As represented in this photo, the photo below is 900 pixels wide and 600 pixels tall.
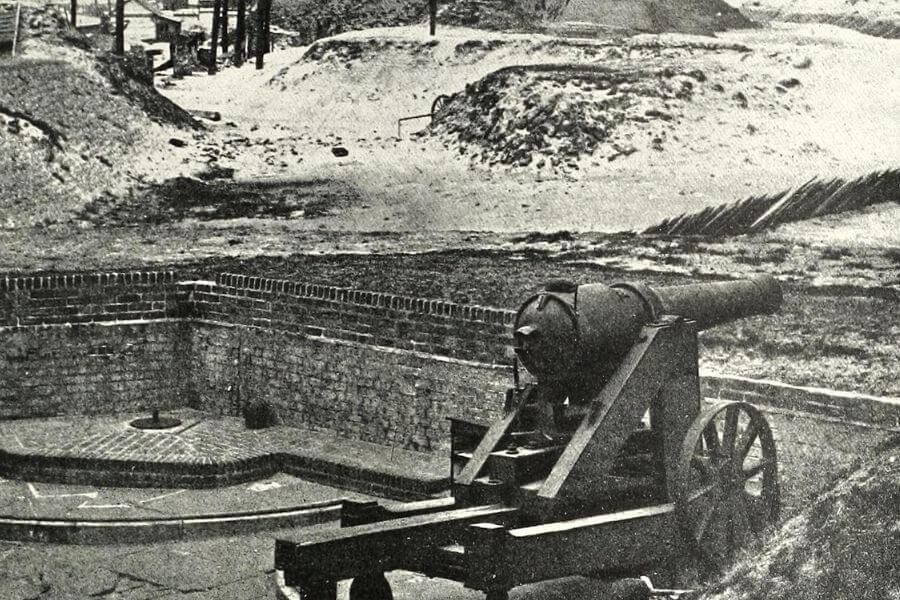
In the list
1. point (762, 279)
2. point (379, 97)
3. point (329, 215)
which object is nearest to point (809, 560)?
point (762, 279)

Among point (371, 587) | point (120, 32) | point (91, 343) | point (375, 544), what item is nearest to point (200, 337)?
point (91, 343)

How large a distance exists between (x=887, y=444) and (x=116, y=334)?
301 inches

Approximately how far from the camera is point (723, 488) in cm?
791

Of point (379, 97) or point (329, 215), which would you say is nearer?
point (329, 215)

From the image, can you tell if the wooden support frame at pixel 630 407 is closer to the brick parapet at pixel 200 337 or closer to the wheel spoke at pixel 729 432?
the wheel spoke at pixel 729 432

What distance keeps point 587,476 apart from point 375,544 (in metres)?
1.35

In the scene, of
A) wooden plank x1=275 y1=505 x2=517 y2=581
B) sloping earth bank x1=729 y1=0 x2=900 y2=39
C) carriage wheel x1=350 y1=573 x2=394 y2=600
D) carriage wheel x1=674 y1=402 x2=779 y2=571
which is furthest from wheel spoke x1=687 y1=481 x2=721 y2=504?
sloping earth bank x1=729 y1=0 x2=900 y2=39

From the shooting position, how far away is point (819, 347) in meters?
10.8

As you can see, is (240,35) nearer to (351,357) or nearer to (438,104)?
(438,104)

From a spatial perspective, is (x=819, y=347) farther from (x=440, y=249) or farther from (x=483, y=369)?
(x=440, y=249)

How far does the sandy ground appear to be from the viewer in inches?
520

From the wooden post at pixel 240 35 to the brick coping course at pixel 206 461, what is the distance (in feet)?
36.3

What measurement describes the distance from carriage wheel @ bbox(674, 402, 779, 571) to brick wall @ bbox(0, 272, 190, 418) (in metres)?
6.86

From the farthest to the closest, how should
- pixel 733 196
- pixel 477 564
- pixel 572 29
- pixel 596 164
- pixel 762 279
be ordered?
pixel 572 29, pixel 596 164, pixel 733 196, pixel 762 279, pixel 477 564
